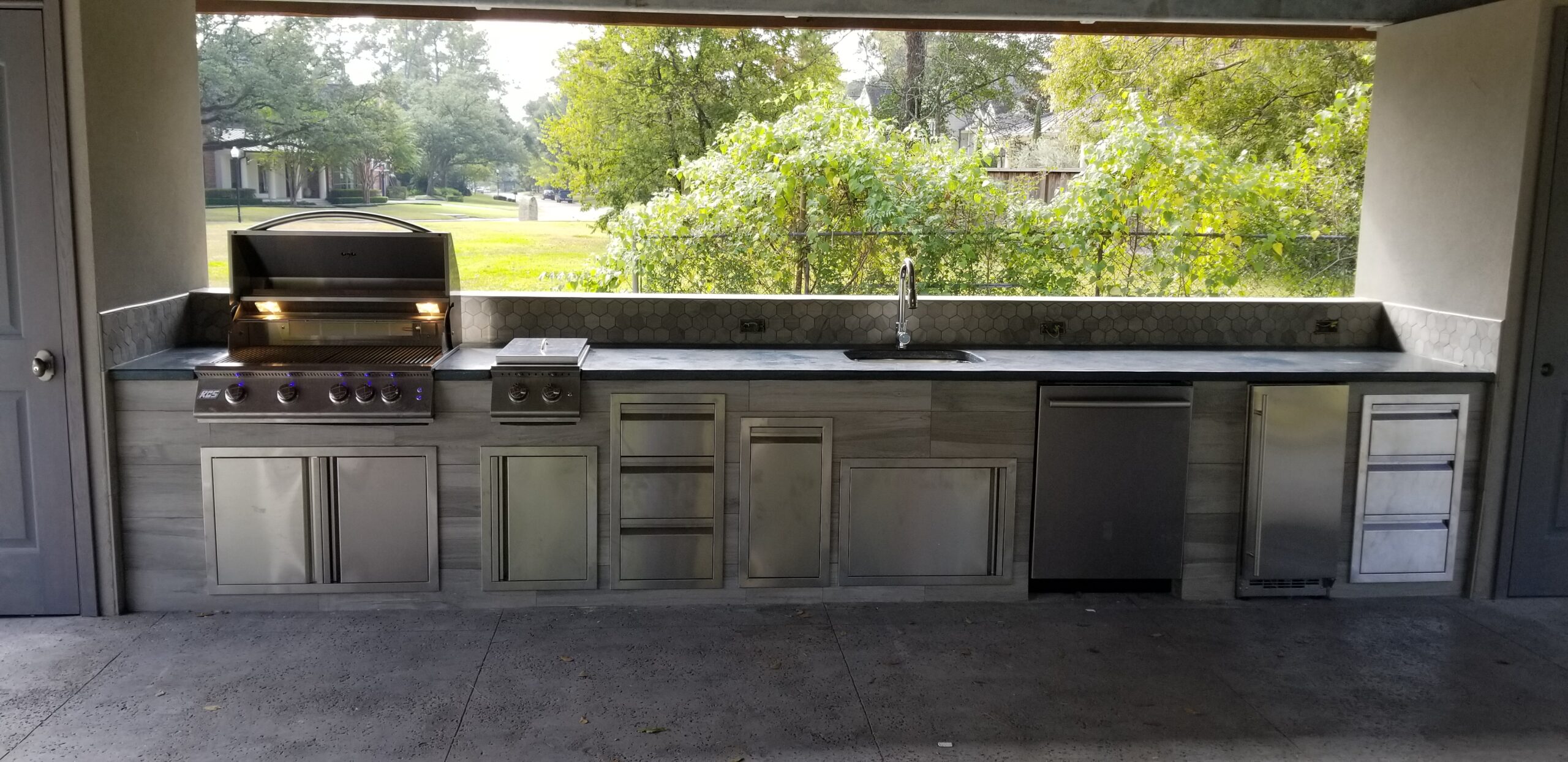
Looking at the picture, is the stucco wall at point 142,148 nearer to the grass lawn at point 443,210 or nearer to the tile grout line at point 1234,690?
the grass lawn at point 443,210

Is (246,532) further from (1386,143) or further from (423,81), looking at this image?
(1386,143)

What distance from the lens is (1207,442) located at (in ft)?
12.4

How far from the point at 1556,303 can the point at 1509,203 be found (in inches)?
15.8

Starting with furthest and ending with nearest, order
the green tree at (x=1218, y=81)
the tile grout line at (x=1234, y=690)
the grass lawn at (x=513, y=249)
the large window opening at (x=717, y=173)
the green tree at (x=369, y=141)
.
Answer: the green tree at (x=1218, y=81), the grass lawn at (x=513, y=249), the green tree at (x=369, y=141), the large window opening at (x=717, y=173), the tile grout line at (x=1234, y=690)

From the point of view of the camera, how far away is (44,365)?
3.38m

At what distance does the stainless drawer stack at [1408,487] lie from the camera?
3.80 meters

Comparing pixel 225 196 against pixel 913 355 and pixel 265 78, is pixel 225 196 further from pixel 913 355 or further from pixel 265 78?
pixel 913 355

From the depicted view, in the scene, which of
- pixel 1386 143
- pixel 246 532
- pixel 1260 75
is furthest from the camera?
pixel 1260 75

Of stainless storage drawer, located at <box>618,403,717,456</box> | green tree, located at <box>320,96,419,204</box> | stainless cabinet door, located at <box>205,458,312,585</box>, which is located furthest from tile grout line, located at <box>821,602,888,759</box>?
green tree, located at <box>320,96,419,204</box>

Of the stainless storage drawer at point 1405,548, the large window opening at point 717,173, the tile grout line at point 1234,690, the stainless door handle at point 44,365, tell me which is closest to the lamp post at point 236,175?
the large window opening at point 717,173

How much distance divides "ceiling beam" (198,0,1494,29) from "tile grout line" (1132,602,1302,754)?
2250mm

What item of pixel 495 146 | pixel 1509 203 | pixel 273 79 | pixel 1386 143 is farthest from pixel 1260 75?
pixel 273 79

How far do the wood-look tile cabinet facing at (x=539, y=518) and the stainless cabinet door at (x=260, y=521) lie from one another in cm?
59

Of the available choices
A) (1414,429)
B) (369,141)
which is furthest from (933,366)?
(369,141)
